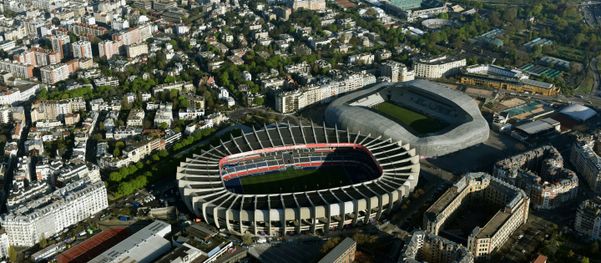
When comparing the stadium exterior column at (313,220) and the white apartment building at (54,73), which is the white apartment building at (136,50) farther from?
→ the stadium exterior column at (313,220)

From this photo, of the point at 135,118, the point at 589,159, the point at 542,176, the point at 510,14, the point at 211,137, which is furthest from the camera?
the point at 510,14

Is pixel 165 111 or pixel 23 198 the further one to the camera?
pixel 165 111

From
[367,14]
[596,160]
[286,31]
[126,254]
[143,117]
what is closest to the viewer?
[126,254]

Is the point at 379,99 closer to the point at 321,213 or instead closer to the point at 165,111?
the point at 165,111

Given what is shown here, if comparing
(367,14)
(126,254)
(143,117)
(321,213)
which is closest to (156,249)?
(126,254)

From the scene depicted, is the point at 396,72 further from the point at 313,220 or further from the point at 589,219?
the point at 313,220

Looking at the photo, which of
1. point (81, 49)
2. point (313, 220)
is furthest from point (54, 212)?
point (81, 49)

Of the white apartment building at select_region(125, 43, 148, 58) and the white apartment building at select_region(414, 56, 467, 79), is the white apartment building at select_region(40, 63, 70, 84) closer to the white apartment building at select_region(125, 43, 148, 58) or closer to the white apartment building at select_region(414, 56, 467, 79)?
the white apartment building at select_region(125, 43, 148, 58)
